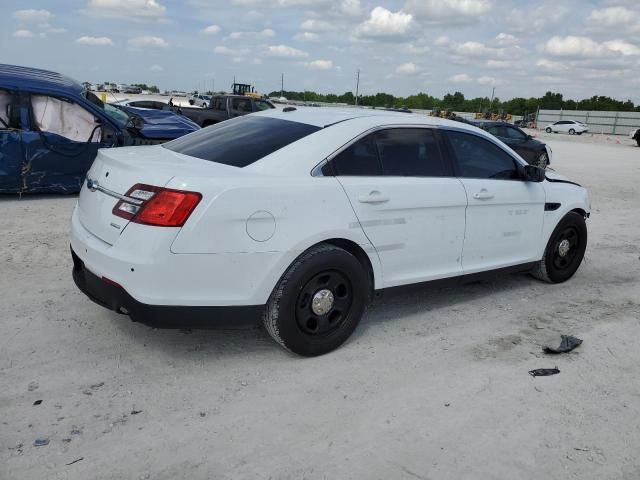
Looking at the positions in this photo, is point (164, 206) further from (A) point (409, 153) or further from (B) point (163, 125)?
(B) point (163, 125)

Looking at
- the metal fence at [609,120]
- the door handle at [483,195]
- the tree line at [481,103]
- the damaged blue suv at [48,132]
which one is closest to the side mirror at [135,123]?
the damaged blue suv at [48,132]

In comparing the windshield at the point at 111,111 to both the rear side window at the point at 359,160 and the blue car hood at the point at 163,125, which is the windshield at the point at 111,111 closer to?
the blue car hood at the point at 163,125

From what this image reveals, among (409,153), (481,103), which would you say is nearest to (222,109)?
(409,153)

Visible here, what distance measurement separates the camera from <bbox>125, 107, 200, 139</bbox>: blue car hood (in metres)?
10.1

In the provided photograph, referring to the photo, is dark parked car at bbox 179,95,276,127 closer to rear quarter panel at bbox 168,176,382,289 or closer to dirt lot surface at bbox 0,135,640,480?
dirt lot surface at bbox 0,135,640,480

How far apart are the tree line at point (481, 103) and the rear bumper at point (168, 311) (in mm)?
74853

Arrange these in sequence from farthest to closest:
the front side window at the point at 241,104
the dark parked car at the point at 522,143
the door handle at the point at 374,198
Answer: the front side window at the point at 241,104, the dark parked car at the point at 522,143, the door handle at the point at 374,198

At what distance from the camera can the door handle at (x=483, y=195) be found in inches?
177

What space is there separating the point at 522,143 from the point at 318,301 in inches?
628

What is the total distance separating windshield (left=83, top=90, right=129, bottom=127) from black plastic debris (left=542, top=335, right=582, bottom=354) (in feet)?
24.2

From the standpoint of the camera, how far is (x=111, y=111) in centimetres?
973

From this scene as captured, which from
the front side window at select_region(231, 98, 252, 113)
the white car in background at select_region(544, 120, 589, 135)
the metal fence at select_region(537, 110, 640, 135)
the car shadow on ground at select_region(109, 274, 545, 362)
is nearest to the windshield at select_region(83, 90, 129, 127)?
the car shadow on ground at select_region(109, 274, 545, 362)

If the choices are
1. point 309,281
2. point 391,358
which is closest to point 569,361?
point 391,358

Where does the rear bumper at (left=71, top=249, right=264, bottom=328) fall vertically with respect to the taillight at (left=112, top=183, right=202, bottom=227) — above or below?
below
